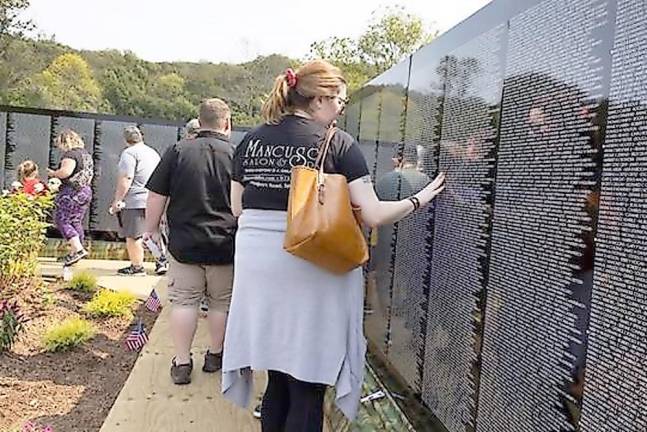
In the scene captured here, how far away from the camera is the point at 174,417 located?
3.63 meters

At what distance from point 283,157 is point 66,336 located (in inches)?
128

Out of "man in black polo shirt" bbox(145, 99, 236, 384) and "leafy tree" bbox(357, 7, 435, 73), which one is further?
"leafy tree" bbox(357, 7, 435, 73)

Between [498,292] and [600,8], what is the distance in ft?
2.85

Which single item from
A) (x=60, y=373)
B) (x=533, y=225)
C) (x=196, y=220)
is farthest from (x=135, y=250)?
(x=533, y=225)

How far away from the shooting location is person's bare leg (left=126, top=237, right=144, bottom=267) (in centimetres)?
789

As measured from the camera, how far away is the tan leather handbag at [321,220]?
2.36 metres

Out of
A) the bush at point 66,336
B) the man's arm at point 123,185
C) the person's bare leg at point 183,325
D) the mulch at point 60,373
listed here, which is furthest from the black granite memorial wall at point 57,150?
the person's bare leg at point 183,325

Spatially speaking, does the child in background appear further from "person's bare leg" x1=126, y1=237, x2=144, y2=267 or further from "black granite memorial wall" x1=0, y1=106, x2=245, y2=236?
"black granite memorial wall" x1=0, y1=106, x2=245, y2=236

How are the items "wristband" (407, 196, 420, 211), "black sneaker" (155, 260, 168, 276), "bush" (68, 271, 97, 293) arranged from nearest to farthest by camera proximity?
1. "wristband" (407, 196, 420, 211)
2. "bush" (68, 271, 97, 293)
3. "black sneaker" (155, 260, 168, 276)

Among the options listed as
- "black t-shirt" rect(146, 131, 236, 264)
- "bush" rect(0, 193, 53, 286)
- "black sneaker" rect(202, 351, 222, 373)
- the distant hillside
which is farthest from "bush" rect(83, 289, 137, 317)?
the distant hillside

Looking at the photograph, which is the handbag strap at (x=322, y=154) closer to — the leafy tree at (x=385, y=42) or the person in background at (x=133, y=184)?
the person in background at (x=133, y=184)

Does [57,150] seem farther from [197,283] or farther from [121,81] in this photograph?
[121,81]

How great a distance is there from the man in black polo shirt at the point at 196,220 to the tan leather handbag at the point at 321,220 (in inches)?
64.7

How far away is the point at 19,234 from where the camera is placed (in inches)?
238
